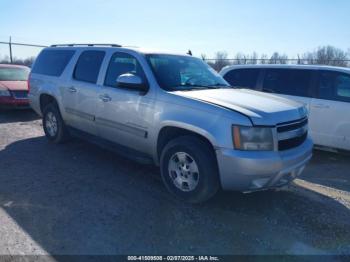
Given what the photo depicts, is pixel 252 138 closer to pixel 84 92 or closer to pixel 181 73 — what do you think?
pixel 181 73

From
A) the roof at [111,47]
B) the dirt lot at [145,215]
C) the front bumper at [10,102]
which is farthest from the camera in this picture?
the front bumper at [10,102]

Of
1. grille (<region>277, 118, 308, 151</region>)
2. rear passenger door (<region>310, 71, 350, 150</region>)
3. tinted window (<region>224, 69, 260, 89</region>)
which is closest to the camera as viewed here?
grille (<region>277, 118, 308, 151</region>)

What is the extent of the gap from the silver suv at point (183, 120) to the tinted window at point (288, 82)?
2163 mm

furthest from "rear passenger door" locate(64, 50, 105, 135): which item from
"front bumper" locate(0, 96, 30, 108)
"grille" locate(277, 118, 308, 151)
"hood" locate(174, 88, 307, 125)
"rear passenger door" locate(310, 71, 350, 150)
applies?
"front bumper" locate(0, 96, 30, 108)

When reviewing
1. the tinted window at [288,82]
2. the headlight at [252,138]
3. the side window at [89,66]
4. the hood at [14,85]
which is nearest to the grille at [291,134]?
the headlight at [252,138]

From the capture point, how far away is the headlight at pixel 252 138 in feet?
11.9

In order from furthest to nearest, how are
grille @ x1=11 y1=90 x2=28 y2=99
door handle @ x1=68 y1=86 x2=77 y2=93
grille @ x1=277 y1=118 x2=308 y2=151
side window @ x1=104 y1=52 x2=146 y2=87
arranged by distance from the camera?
grille @ x1=11 y1=90 x2=28 y2=99, door handle @ x1=68 y1=86 x2=77 y2=93, side window @ x1=104 y1=52 x2=146 y2=87, grille @ x1=277 y1=118 x2=308 y2=151

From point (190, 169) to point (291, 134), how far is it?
4.13 ft

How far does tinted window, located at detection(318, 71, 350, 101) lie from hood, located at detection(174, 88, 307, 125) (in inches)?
92.5

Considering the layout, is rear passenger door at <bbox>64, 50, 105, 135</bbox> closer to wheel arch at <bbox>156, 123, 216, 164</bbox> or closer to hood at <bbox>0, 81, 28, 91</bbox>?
wheel arch at <bbox>156, 123, 216, 164</bbox>

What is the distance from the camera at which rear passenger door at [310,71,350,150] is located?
622 cm

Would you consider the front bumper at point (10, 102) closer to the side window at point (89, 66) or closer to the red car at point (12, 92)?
the red car at point (12, 92)

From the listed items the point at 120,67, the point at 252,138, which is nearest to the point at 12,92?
the point at 120,67

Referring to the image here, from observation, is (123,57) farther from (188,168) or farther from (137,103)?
(188,168)
